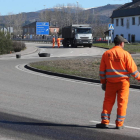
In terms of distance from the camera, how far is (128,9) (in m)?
81.3

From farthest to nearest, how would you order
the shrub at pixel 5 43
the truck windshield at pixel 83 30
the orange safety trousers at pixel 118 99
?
the truck windshield at pixel 83 30
the shrub at pixel 5 43
the orange safety trousers at pixel 118 99

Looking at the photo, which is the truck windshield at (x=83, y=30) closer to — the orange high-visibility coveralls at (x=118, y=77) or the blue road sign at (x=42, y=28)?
the blue road sign at (x=42, y=28)

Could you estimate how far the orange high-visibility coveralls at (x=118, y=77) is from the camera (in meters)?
7.68

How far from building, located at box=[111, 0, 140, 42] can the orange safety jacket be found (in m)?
70.7

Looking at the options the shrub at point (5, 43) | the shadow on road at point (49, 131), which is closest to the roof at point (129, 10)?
the shrub at point (5, 43)

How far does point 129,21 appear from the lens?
81125mm

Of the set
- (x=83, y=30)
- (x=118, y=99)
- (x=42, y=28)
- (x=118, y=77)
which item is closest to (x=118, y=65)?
(x=118, y=77)

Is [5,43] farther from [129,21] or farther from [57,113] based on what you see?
[129,21]

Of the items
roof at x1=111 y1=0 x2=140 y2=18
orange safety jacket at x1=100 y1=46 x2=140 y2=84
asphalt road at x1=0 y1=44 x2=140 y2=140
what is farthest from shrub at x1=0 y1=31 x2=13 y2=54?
orange safety jacket at x1=100 y1=46 x2=140 y2=84

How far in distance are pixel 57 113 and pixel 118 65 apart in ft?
8.02

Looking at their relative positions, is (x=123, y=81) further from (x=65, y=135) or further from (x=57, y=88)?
(x=57, y=88)

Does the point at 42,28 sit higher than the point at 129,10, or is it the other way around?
the point at 129,10

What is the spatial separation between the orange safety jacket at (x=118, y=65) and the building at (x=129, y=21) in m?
70.7

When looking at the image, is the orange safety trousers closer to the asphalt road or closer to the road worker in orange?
the road worker in orange
